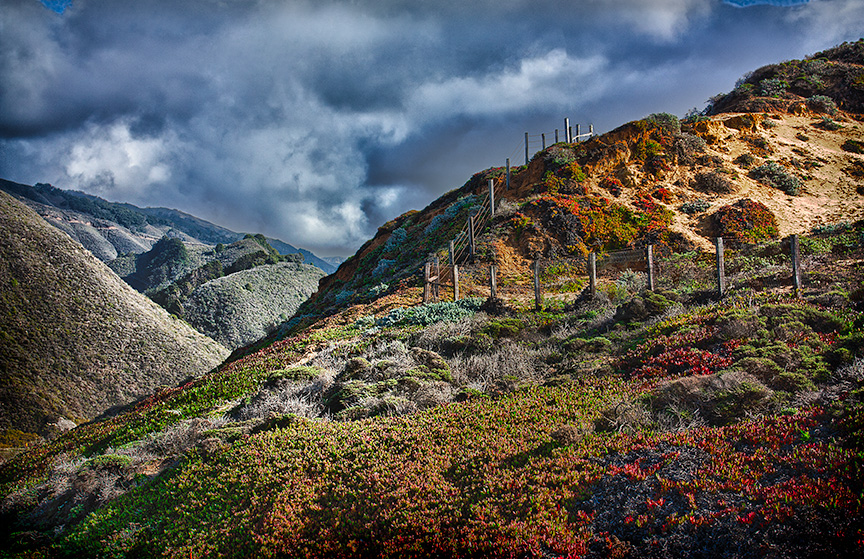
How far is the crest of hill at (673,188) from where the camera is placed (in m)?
20.9

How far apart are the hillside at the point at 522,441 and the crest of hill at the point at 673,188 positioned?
6654 millimetres

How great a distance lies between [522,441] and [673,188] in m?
22.6

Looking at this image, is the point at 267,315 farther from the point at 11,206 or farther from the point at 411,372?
the point at 411,372

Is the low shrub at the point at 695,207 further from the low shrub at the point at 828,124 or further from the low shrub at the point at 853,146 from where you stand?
the low shrub at the point at 828,124

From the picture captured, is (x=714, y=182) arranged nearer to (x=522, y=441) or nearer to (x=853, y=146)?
(x=853, y=146)

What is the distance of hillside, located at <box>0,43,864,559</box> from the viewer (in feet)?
12.8

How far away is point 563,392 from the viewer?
6844mm

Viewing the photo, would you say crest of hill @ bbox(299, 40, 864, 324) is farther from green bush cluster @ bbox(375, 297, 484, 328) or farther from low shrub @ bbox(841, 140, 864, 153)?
green bush cluster @ bbox(375, 297, 484, 328)

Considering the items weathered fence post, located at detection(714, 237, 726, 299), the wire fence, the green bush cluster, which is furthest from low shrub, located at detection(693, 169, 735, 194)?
the green bush cluster

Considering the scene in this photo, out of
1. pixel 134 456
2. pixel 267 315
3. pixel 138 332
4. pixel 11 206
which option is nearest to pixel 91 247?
pixel 267 315

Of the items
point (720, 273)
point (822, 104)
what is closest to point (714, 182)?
point (822, 104)

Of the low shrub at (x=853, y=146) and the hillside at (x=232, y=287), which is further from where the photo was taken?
the hillside at (x=232, y=287)

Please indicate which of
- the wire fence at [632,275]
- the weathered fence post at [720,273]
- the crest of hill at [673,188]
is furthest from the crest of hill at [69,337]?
the weathered fence post at [720,273]

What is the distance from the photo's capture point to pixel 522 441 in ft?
18.0
